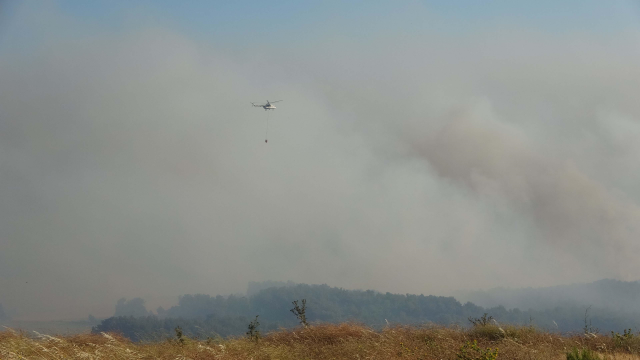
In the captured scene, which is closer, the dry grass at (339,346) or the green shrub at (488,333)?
the dry grass at (339,346)

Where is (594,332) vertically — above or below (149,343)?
above

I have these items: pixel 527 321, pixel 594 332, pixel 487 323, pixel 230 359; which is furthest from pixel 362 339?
pixel 594 332

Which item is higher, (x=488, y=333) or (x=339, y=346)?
(x=488, y=333)

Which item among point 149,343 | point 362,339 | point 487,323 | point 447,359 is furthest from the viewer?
point 487,323

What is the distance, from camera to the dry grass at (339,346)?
52.1 ft

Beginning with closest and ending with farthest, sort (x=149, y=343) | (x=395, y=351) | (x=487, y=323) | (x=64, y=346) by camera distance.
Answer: (x=395, y=351) < (x=64, y=346) < (x=149, y=343) < (x=487, y=323)

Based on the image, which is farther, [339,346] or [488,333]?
[488,333]

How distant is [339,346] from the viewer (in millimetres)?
18797

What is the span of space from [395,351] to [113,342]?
1212 cm

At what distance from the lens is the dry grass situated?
625 inches

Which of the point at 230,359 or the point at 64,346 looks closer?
the point at 230,359

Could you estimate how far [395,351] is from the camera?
16.6m

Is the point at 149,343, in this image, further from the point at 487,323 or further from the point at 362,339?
the point at 487,323

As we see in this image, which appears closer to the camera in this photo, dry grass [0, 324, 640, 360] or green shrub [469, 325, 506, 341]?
dry grass [0, 324, 640, 360]
